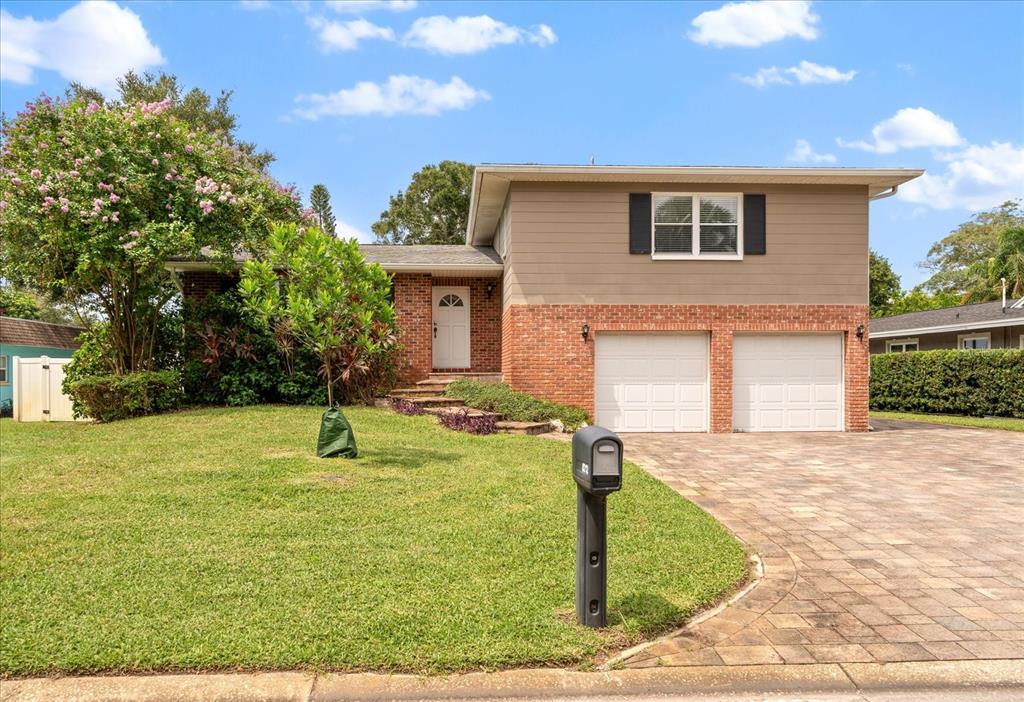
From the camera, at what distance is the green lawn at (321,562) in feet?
10.6

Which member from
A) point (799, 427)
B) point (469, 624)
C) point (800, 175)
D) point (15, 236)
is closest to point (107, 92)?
point (15, 236)

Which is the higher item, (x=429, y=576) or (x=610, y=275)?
(x=610, y=275)

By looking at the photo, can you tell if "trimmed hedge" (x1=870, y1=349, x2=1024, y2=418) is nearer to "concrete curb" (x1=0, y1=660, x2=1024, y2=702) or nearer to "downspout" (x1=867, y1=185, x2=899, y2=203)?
"downspout" (x1=867, y1=185, x2=899, y2=203)

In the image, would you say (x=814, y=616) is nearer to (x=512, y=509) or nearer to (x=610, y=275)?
(x=512, y=509)

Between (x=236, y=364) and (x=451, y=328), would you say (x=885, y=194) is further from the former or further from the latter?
(x=236, y=364)

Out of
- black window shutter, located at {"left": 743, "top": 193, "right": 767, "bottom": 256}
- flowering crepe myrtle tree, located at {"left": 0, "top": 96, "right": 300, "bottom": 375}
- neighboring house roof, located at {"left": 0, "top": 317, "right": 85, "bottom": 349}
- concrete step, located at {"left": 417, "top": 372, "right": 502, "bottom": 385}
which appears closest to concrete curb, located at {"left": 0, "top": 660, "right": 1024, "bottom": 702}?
flowering crepe myrtle tree, located at {"left": 0, "top": 96, "right": 300, "bottom": 375}

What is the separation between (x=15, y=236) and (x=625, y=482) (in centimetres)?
1234

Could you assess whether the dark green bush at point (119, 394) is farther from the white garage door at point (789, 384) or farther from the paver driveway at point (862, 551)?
the white garage door at point (789, 384)

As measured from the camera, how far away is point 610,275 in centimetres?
1277

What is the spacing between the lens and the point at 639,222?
503 inches

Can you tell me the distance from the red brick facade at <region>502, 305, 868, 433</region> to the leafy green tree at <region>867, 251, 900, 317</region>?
3114cm

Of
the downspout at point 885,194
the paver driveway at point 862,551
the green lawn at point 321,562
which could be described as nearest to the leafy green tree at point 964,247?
the downspout at point 885,194

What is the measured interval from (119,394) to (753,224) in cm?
1250

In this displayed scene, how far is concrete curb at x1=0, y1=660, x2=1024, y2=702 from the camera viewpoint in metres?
2.90
